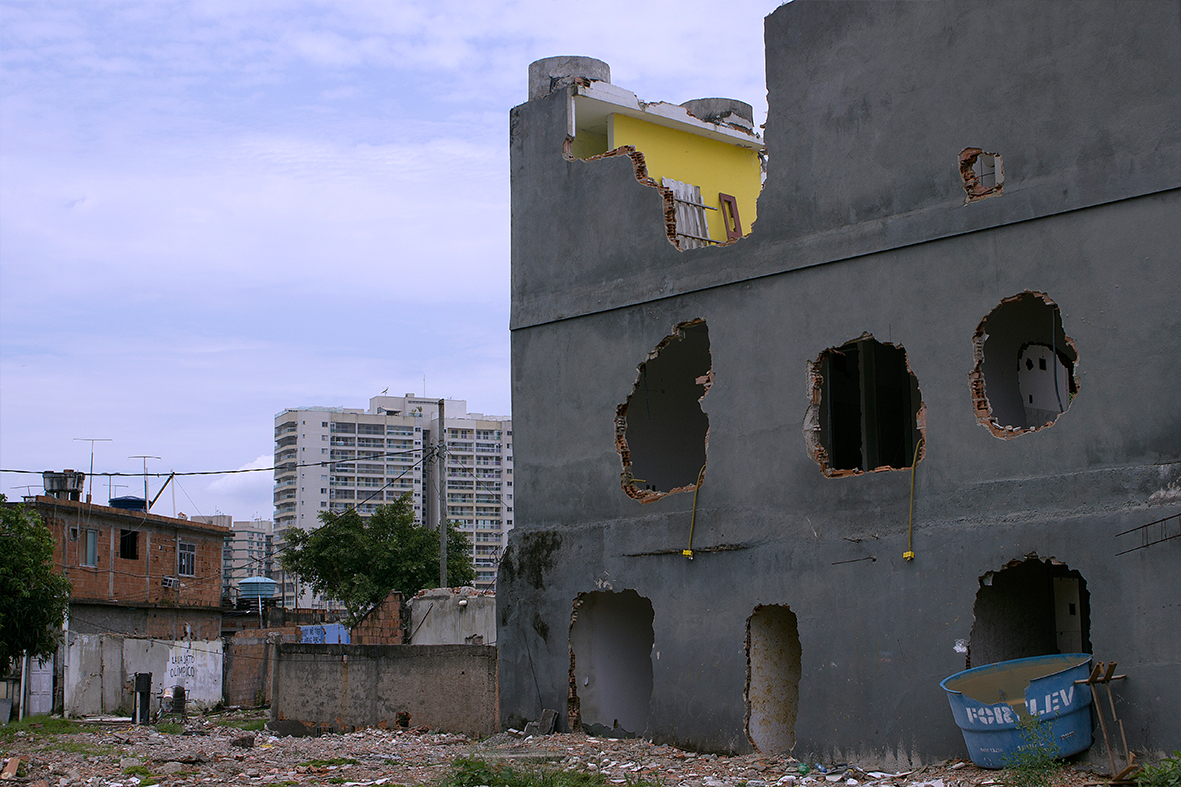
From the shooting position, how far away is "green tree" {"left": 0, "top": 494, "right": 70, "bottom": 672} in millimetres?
18125

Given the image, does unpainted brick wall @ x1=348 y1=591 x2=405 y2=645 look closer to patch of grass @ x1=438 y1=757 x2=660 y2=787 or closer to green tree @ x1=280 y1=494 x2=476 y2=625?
patch of grass @ x1=438 y1=757 x2=660 y2=787

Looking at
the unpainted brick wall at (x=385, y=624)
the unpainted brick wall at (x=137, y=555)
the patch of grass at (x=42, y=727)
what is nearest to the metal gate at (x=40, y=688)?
the patch of grass at (x=42, y=727)

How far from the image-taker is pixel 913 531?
449 inches

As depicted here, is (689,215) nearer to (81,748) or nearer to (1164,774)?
(1164,774)

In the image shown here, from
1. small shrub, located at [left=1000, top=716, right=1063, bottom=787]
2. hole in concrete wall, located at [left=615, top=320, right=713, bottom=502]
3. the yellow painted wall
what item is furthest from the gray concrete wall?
small shrub, located at [left=1000, top=716, right=1063, bottom=787]

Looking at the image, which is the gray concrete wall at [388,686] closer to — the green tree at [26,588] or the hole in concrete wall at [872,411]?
the green tree at [26,588]

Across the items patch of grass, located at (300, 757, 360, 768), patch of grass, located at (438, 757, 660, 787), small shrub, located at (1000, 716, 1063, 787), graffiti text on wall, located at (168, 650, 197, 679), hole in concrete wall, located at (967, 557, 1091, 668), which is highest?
hole in concrete wall, located at (967, 557, 1091, 668)

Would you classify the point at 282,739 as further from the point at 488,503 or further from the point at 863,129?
the point at 488,503

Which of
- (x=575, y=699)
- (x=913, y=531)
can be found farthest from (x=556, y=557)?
(x=913, y=531)

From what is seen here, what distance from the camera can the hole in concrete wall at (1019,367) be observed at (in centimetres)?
1118

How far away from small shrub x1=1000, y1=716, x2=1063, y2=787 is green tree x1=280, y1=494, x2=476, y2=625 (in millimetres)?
29119

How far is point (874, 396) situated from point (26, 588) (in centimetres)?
1350

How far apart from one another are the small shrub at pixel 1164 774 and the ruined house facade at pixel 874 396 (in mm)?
921

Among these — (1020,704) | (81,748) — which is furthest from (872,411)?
(81,748)
